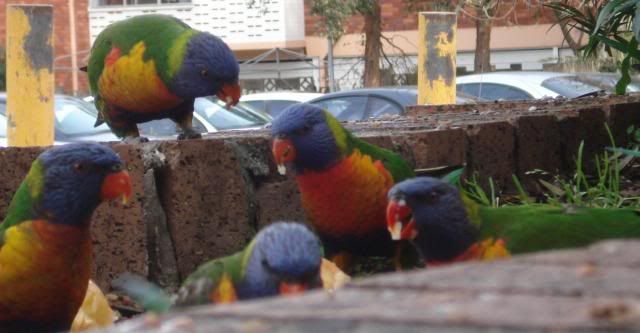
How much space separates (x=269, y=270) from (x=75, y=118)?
30.3 ft

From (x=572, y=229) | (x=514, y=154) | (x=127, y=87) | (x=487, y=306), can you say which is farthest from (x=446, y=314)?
(x=514, y=154)

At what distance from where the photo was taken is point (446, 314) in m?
1.22

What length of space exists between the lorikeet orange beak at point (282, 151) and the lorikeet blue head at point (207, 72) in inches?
31.1

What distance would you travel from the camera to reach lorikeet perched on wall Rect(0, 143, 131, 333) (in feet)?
11.1

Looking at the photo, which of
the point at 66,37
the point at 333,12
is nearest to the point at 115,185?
the point at 333,12

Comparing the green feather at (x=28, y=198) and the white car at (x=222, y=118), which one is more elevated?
the green feather at (x=28, y=198)

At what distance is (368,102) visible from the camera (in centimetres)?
1245

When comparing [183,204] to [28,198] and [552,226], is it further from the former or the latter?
[552,226]

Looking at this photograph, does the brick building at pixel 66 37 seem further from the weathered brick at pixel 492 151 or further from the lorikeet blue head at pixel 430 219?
the lorikeet blue head at pixel 430 219

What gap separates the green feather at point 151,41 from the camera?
4.56 m

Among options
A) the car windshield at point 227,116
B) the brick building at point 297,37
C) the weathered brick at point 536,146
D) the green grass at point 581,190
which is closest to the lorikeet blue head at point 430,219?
the green grass at point 581,190

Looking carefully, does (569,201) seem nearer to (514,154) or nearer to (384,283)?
(514,154)

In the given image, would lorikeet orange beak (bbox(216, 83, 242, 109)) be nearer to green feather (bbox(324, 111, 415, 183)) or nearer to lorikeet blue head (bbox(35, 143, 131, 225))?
green feather (bbox(324, 111, 415, 183))

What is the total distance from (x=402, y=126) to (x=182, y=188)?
1.64m
